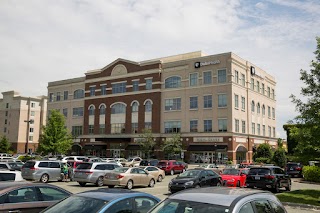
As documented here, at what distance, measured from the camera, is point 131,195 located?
260 inches

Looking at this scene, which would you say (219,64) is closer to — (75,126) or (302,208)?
(75,126)

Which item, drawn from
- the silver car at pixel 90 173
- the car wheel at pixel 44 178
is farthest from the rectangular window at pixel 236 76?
the car wheel at pixel 44 178

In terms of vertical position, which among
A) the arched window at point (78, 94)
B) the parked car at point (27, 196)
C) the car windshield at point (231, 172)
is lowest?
the car windshield at point (231, 172)

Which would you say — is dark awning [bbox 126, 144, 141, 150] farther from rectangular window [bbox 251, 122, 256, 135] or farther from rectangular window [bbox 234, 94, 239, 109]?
rectangular window [bbox 251, 122, 256, 135]

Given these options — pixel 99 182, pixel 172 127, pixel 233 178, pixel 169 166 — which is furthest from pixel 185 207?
pixel 172 127

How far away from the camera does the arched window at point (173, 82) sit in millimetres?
59688

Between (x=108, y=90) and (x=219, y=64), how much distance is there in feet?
82.4

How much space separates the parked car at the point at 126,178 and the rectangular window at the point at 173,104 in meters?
36.8

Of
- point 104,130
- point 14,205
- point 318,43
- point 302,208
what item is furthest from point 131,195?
point 104,130

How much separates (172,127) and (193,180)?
40675mm

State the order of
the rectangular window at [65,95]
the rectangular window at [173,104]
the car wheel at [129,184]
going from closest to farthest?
1. the car wheel at [129,184]
2. the rectangular window at [173,104]
3. the rectangular window at [65,95]

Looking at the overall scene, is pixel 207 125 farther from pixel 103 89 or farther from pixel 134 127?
pixel 103 89

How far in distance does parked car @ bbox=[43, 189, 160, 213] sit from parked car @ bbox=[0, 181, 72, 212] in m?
2.05

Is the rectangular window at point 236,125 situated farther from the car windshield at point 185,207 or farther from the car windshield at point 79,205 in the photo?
the car windshield at point 185,207
